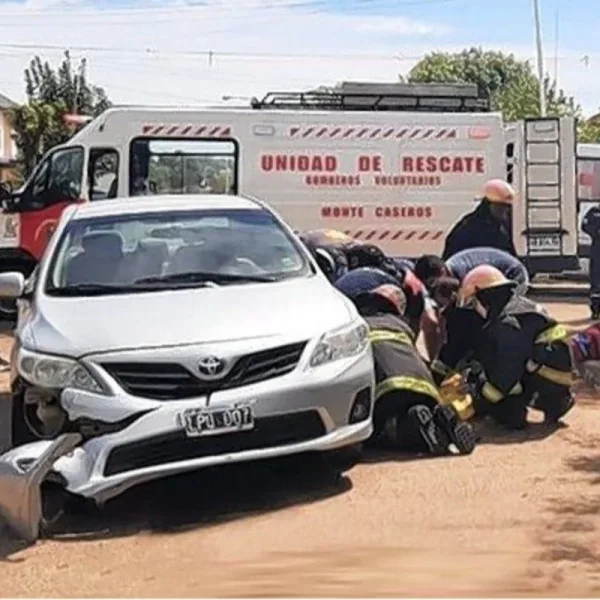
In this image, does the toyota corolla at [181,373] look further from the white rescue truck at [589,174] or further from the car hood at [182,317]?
the white rescue truck at [589,174]

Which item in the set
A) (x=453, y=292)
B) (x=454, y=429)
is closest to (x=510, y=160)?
(x=453, y=292)

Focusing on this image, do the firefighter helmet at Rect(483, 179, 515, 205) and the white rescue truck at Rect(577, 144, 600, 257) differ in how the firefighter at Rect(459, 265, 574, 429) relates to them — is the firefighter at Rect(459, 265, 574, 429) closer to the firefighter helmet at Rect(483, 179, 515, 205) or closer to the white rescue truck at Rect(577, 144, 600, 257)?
the firefighter helmet at Rect(483, 179, 515, 205)

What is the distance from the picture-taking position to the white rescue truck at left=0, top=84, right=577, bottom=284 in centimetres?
1731

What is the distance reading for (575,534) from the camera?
5926 mm

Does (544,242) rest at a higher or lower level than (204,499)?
higher

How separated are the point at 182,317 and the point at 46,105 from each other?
41332 millimetres

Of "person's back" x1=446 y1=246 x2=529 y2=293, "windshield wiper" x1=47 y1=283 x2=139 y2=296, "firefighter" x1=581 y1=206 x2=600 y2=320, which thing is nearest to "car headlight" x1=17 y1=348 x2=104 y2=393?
"windshield wiper" x1=47 y1=283 x2=139 y2=296

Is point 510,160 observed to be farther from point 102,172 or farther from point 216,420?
point 216,420

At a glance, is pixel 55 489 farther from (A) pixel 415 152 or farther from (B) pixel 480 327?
(A) pixel 415 152

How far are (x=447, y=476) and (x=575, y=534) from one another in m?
1.31

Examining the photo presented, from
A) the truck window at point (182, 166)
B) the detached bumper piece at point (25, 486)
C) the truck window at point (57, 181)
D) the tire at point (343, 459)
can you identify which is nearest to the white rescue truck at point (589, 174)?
the truck window at point (182, 166)

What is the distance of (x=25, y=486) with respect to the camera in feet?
20.4

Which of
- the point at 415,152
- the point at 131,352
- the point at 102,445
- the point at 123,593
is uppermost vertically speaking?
the point at 415,152

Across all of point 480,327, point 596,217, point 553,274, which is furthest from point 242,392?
point 553,274
